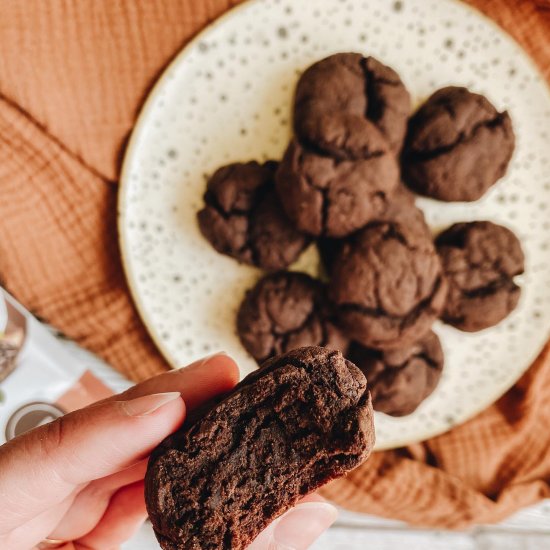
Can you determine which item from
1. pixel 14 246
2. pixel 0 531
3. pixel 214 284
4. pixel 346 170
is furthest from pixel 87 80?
pixel 0 531

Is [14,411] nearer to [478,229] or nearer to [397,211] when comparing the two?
[397,211]

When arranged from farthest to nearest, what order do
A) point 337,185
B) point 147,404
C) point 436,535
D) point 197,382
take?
1. point 436,535
2. point 337,185
3. point 197,382
4. point 147,404

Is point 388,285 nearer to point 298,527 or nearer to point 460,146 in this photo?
point 460,146

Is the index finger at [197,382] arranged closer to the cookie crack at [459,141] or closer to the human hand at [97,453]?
the human hand at [97,453]

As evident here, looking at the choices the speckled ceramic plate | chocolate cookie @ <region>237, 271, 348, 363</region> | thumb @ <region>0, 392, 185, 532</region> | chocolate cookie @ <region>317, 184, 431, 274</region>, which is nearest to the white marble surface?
the speckled ceramic plate

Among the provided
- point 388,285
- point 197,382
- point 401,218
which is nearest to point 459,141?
point 401,218

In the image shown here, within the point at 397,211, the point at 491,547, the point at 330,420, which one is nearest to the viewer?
the point at 330,420
